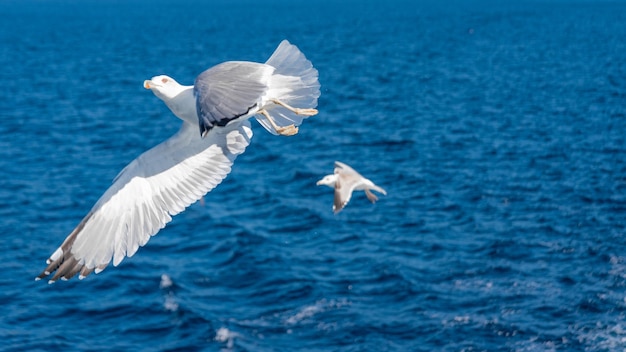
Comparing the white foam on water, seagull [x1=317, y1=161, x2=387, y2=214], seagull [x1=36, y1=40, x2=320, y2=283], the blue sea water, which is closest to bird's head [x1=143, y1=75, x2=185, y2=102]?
seagull [x1=36, y1=40, x2=320, y2=283]

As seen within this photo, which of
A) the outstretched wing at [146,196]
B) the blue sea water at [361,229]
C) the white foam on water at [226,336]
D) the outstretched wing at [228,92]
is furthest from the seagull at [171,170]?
the white foam on water at [226,336]

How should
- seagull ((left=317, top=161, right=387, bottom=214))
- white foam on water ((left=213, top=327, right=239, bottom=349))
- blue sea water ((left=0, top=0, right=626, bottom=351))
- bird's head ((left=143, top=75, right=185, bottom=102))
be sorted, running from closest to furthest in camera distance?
bird's head ((left=143, top=75, right=185, bottom=102)) → seagull ((left=317, top=161, right=387, bottom=214)) → white foam on water ((left=213, top=327, right=239, bottom=349)) → blue sea water ((left=0, top=0, right=626, bottom=351))

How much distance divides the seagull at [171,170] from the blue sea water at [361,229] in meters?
4.25

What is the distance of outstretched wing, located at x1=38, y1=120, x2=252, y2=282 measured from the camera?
10.1m

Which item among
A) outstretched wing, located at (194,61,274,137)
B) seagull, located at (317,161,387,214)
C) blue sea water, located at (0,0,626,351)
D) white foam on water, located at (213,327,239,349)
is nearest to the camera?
outstretched wing, located at (194,61,274,137)

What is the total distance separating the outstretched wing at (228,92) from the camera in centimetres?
783

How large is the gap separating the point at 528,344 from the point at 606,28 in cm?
7131

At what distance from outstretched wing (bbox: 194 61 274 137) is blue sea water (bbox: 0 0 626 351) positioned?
6153 mm

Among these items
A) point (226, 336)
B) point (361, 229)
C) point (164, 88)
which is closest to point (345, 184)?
point (164, 88)

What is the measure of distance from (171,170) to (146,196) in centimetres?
42

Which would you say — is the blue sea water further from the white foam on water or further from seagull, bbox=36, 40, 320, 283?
seagull, bbox=36, 40, 320, 283

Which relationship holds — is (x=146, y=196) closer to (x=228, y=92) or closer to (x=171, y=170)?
(x=171, y=170)

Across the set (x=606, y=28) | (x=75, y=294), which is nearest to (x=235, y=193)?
(x=75, y=294)

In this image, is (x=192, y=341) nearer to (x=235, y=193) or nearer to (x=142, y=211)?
(x=142, y=211)
